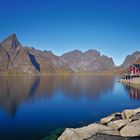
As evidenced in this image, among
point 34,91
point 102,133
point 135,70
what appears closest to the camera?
point 102,133

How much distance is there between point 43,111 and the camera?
45.8 m

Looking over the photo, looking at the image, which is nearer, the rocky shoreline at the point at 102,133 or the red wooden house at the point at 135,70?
the rocky shoreline at the point at 102,133

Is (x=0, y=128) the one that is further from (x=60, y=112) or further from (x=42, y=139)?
(x=60, y=112)

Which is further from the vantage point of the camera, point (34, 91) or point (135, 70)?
point (135, 70)

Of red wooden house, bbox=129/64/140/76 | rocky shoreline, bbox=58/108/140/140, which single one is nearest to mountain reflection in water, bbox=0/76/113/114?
rocky shoreline, bbox=58/108/140/140

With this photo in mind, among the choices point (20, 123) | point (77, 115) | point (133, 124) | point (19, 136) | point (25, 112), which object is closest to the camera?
point (133, 124)

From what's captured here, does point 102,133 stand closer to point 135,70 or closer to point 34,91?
point 34,91

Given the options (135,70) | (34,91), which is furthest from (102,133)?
(135,70)

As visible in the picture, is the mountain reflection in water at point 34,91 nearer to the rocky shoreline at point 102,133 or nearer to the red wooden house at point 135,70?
the rocky shoreline at point 102,133

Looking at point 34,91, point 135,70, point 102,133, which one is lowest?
point 34,91

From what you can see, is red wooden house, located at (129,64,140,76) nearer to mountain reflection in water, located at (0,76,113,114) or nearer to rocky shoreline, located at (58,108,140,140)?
mountain reflection in water, located at (0,76,113,114)

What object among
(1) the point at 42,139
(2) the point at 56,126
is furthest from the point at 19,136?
(2) the point at 56,126

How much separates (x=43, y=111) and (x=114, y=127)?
23.0m

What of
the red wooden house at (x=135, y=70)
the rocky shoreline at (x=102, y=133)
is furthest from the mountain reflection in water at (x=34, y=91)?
the red wooden house at (x=135, y=70)
